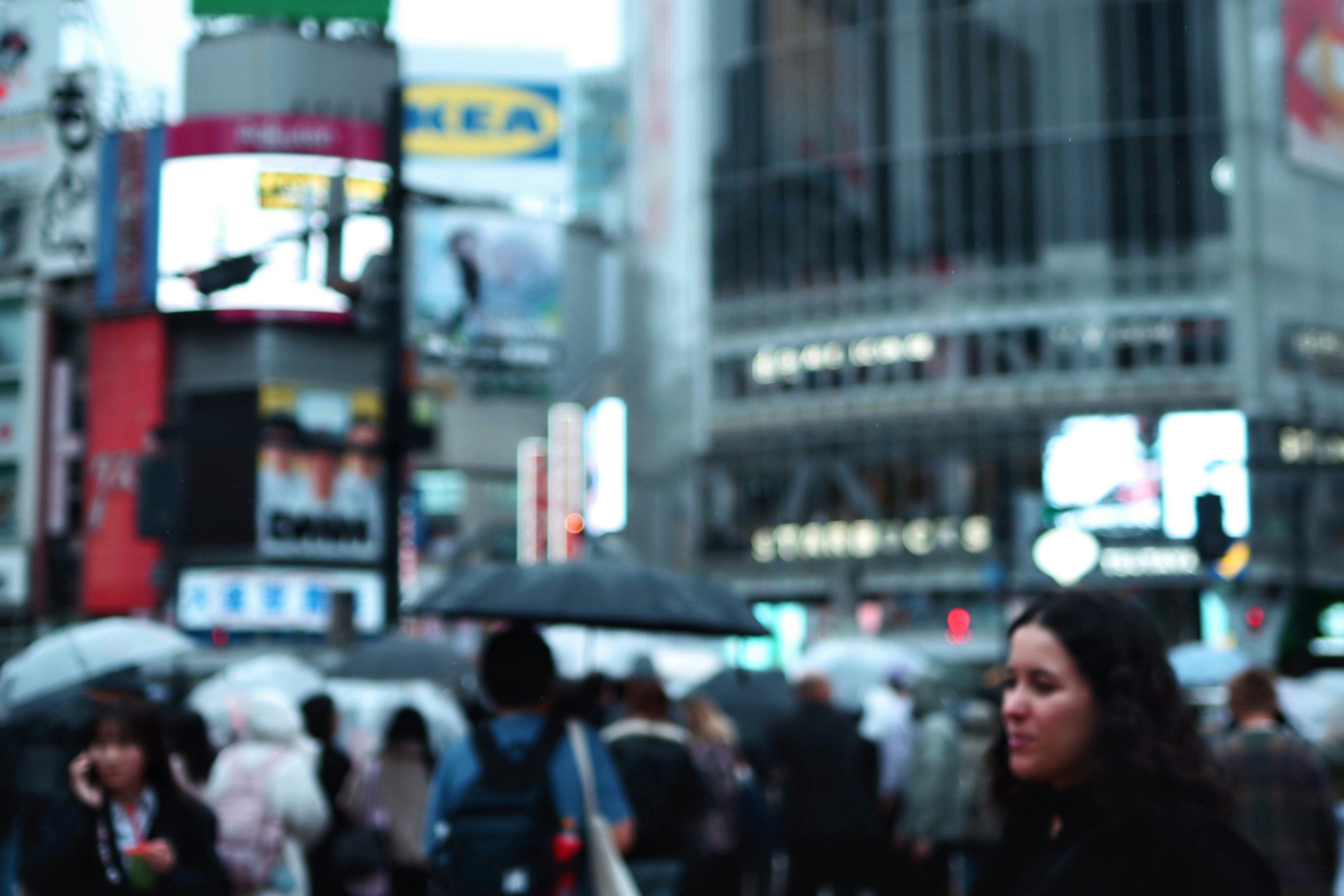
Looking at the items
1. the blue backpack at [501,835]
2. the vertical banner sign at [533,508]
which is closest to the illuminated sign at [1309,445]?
the vertical banner sign at [533,508]

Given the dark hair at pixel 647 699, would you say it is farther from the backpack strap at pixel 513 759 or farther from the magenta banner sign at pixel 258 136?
the magenta banner sign at pixel 258 136

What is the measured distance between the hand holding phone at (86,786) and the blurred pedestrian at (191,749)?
2.02 m

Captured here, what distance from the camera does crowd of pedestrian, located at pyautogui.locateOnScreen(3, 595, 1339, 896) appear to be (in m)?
2.87

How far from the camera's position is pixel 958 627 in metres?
51.2

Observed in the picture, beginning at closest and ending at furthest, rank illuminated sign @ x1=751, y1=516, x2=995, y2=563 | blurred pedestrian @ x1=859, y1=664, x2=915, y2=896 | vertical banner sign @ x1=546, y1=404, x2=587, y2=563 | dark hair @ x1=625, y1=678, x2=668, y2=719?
1. dark hair @ x1=625, y1=678, x2=668, y2=719
2. blurred pedestrian @ x1=859, y1=664, x2=915, y2=896
3. vertical banner sign @ x1=546, y1=404, x2=587, y2=563
4. illuminated sign @ x1=751, y1=516, x2=995, y2=563

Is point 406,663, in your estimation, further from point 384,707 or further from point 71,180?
point 71,180

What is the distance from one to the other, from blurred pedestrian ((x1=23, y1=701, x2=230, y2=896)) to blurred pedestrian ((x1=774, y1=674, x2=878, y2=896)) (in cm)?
632

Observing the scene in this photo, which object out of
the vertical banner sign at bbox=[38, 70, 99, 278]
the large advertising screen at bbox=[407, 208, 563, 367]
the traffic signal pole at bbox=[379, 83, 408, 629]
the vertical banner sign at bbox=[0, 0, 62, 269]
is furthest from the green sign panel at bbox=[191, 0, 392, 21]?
the traffic signal pole at bbox=[379, 83, 408, 629]

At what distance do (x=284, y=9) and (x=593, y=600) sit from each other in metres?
46.8

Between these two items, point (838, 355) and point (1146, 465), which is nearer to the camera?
point (1146, 465)

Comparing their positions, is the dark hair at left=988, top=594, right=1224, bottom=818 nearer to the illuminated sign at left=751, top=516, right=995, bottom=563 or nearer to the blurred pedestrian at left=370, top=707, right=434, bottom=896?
the blurred pedestrian at left=370, top=707, right=434, bottom=896

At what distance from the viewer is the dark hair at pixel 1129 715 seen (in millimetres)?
2812

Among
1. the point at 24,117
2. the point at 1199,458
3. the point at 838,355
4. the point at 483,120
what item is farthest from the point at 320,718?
the point at 483,120

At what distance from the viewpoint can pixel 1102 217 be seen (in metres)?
53.1
